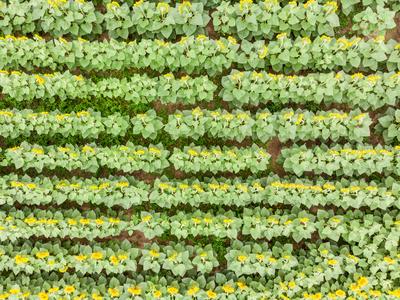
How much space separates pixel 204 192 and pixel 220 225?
0.57 metres

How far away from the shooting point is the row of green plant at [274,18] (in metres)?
6.93

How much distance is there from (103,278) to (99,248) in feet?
1.65

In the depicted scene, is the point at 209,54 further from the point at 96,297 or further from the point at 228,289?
the point at 96,297

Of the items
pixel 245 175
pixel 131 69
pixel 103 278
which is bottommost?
pixel 103 278

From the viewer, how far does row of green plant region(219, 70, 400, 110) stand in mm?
6973

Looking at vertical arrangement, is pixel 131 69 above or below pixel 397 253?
above

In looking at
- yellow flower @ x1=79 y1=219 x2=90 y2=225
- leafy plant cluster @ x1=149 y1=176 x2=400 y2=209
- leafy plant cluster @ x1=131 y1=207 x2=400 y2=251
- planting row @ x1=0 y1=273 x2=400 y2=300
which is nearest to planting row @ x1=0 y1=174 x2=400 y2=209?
leafy plant cluster @ x1=149 y1=176 x2=400 y2=209

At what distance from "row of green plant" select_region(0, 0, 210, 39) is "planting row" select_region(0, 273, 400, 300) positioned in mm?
3867

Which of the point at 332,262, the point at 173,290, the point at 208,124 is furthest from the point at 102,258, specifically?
the point at 332,262

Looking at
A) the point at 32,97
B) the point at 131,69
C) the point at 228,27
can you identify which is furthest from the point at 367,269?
the point at 32,97

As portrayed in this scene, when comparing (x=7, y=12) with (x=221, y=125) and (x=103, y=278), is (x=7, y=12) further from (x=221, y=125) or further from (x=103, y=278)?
(x=103, y=278)

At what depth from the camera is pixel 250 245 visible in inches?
287

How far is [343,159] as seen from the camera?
23.2 ft

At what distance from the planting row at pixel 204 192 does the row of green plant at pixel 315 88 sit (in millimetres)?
1260
